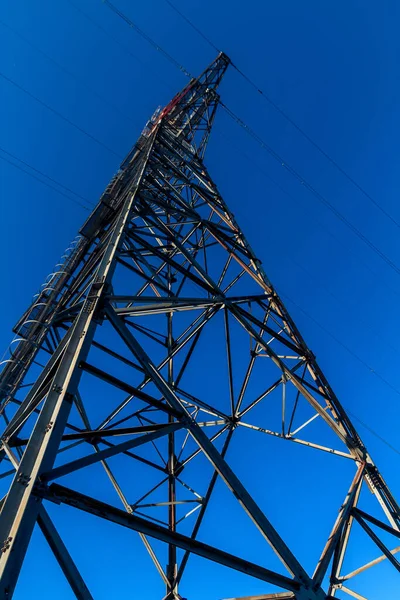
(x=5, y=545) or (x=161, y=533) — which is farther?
(x=161, y=533)

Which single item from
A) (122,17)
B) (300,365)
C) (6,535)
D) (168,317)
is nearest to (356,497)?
(300,365)

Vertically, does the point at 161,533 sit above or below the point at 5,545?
below

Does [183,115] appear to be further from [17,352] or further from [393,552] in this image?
[393,552]

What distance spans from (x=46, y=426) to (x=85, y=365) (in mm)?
583

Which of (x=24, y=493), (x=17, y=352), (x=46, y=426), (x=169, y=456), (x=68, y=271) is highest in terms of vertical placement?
(x=68, y=271)

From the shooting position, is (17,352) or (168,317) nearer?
(17,352)

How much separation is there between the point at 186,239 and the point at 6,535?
7.14 metres

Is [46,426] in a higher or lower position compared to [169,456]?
lower

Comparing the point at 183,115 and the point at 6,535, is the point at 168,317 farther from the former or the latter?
the point at 183,115

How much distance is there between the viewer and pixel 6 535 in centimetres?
208

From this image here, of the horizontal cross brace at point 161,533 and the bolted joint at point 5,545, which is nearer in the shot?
the bolted joint at point 5,545

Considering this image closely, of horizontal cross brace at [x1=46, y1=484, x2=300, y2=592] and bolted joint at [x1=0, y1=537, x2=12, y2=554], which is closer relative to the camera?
bolted joint at [x1=0, y1=537, x2=12, y2=554]

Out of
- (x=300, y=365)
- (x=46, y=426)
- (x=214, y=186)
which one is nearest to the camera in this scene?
(x=46, y=426)

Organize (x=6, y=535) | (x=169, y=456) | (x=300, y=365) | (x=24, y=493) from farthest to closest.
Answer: (x=169, y=456) < (x=300, y=365) < (x=24, y=493) < (x=6, y=535)
